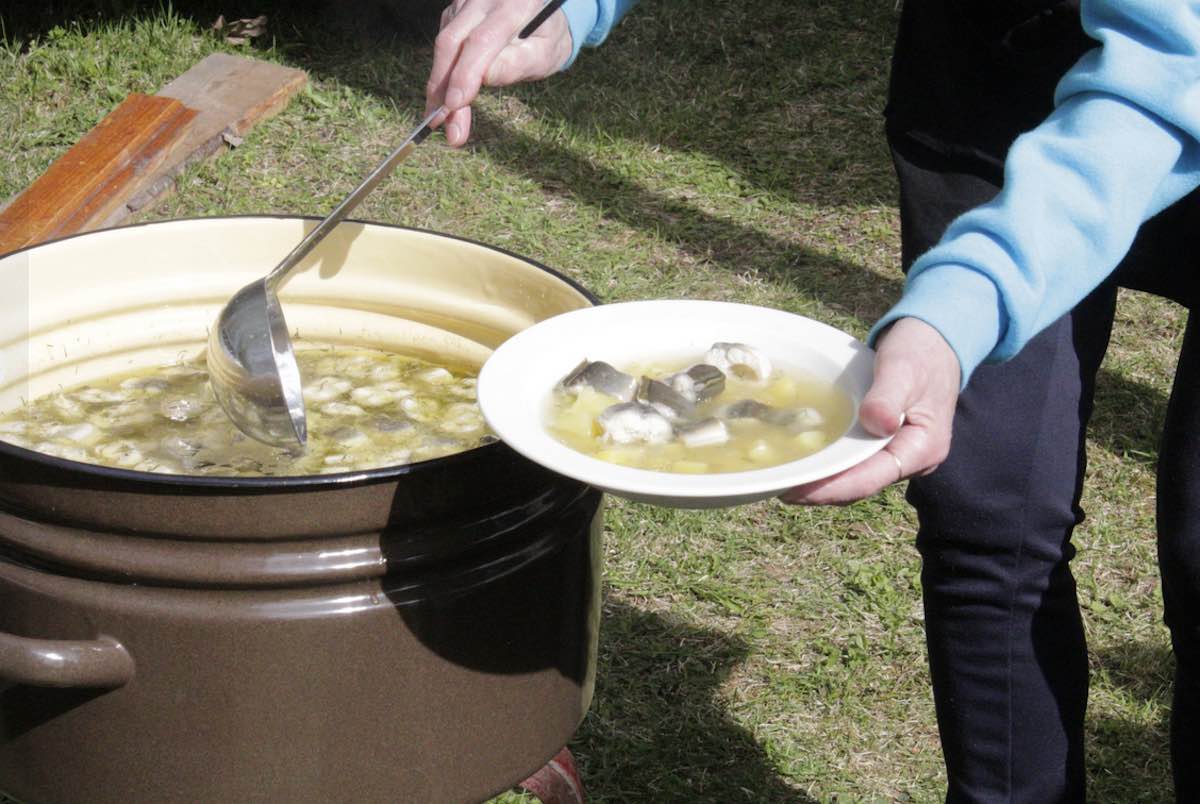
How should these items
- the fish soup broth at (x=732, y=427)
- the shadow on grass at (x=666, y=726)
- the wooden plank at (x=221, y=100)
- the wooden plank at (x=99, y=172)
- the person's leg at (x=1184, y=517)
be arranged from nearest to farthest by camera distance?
the fish soup broth at (x=732, y=427)
the person's leg at (x=1184, y=517)
the shadow on grass at (x=666, y=726)
the wooden plank at (x=99, y=172)
the wooden plank at (x=221, y=100)

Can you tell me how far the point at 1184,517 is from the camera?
1729 mm

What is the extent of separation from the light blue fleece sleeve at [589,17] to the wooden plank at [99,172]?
2.32m

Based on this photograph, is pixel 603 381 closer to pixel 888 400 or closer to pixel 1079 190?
pixel 888 400

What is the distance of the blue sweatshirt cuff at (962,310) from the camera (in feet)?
4.62

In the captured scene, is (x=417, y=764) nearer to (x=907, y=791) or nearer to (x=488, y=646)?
(x=488, y=646)

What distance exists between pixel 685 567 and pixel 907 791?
771mm

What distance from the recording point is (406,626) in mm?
1482

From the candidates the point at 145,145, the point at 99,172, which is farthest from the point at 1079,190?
the point at 145,145

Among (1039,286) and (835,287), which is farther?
(835,287)

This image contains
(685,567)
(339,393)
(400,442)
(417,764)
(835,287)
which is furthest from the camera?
(835,287)

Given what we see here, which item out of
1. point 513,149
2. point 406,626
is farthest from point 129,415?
point 513,149

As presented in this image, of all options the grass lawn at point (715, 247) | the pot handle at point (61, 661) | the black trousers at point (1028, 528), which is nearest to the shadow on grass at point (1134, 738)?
the grass lawn at point (715, 247)

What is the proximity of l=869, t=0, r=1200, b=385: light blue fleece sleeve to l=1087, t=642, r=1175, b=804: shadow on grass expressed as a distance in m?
1.50

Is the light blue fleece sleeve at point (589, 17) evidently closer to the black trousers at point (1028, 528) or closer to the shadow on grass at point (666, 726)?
the black trousers at point (1028, 528)
